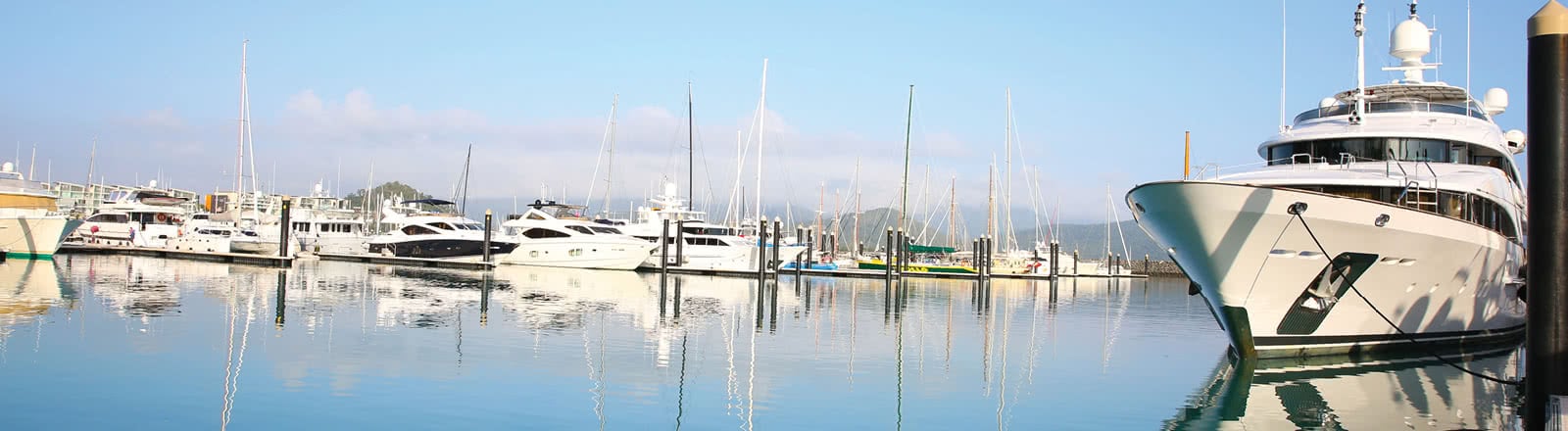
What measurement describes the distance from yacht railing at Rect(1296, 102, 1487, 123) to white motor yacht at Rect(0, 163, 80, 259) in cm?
4137

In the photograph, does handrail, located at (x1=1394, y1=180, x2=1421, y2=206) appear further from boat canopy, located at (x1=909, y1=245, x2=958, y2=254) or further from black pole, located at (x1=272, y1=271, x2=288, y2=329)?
boat canopy, located at (x1=909, y1=245, x2=958, y2=254)

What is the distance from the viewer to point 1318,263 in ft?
50.3

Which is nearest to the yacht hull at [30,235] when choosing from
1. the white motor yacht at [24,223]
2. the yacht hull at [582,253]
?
the white motor yacht at [24,223]

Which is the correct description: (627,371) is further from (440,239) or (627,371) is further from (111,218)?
(111,218)

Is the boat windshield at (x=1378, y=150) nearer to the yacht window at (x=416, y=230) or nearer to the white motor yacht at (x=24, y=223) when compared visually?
the yacht window at (x=416, y=230)

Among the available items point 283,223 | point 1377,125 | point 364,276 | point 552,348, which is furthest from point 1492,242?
point 283,223

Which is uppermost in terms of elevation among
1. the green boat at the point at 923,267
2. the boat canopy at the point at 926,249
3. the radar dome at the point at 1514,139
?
the radar dome at the point at 1514,139

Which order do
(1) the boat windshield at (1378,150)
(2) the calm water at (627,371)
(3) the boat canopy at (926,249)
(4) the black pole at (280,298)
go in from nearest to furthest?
(2) the calm water at (627,371) < (1) the boat windshield at (1378,150) < (4) the black pole at (280,298) < (3) the boat canopy at (926,249)

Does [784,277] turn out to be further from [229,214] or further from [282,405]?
[282,405]

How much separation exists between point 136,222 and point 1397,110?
52783mm

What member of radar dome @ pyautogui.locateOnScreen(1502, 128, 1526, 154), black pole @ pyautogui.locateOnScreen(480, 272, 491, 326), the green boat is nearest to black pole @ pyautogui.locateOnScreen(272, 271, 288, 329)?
black pole @ pyautogui.locateOnScreen(480, 272, 491, 326)

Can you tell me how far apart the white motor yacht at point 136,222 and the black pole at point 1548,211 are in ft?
171

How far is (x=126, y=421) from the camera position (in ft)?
32.4

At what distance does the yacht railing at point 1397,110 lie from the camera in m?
19.3
